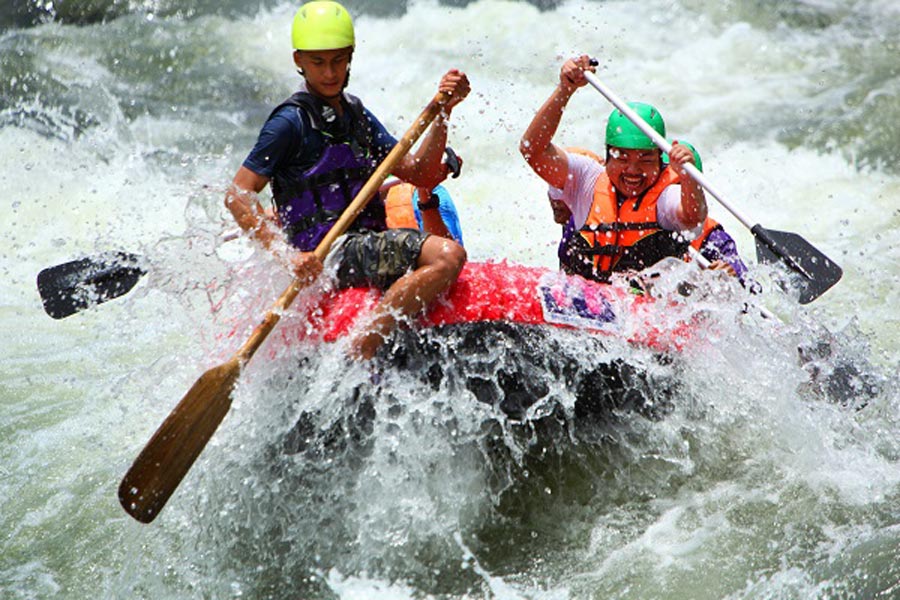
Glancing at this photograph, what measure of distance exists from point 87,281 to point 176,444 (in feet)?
4.25

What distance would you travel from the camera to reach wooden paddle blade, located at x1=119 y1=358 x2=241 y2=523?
13.0 feet

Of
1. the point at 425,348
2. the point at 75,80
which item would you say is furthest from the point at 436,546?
the point at 75,80

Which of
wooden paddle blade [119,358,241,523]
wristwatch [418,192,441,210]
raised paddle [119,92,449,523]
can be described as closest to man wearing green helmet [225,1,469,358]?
raised paddle [119,92,449,523]

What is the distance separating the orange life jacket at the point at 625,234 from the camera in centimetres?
508

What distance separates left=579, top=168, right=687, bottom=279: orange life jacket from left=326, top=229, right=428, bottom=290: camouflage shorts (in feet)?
3.47

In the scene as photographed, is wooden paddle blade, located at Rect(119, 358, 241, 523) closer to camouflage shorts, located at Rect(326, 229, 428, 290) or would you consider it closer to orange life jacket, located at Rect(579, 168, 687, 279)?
camouflage shorts, located at Rect(326, 229, 428, 290)

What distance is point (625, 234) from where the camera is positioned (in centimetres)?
509

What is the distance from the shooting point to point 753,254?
8.44 meters

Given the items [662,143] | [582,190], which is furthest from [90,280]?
[662,143]

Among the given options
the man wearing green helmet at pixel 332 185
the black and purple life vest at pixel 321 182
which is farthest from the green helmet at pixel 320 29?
the black and purple life vest at pixel 321 182

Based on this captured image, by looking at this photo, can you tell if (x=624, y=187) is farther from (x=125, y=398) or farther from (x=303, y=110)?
(x=125, y=398)

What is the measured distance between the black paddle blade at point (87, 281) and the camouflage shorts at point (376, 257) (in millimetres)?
1015

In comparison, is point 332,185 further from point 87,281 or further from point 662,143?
point 662,143

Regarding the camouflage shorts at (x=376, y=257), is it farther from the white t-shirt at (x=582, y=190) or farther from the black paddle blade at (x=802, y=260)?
the black paddle blade at (x=802, y=260)
